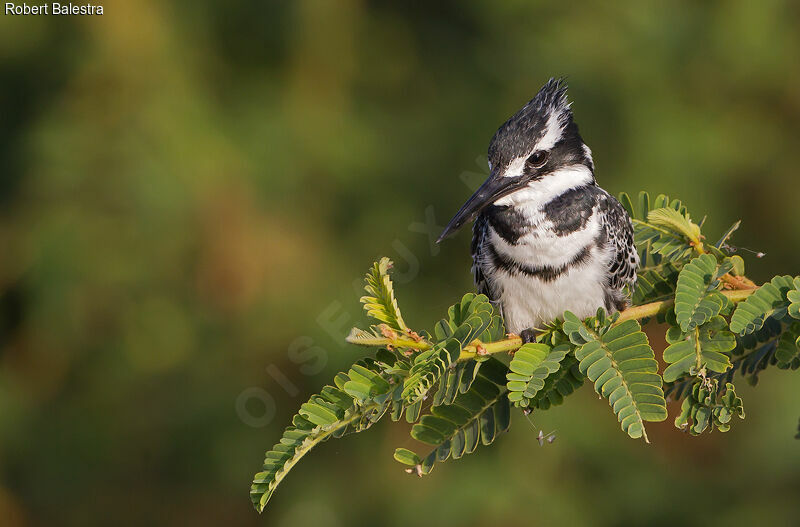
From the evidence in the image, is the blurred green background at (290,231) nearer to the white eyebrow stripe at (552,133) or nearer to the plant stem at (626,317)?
the white eyebrow stripe at (552,133)

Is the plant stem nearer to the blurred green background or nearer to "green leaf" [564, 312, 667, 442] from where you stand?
"green leaf" [564, 312, 667, 442]

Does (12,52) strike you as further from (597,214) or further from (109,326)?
(597,214)

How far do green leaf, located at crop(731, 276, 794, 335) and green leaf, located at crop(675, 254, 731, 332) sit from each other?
0.13 feet

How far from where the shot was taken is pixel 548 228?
8.14 ft

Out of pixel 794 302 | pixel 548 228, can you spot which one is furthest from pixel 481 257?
pixel 794 302

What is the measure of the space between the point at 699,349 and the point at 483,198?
0.80 m

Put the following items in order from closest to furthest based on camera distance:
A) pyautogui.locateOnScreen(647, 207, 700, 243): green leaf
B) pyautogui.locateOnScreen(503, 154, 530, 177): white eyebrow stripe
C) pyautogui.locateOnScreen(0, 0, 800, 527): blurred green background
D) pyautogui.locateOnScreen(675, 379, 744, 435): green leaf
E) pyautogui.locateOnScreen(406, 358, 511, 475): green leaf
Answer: pyautogui.locateOnScreen(675, 379, 744, 435): green leaf → pyautogui.locateOnScreen(406, 358, 511, 475): green leaf → pyautogui.locateOnScreen(647, 207, 700, 243): green leaf → pyautogui.locateOnScreen(503, 154, 530, 177): white eyebrow stripe → pyautogui.locateOnScreen(0, 0, 800, 527): blurred green background

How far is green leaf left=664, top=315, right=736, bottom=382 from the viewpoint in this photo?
1826mm

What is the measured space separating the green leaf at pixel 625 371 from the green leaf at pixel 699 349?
9 cm

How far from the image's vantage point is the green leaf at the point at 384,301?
5.97 feet

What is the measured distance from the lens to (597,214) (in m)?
2.53

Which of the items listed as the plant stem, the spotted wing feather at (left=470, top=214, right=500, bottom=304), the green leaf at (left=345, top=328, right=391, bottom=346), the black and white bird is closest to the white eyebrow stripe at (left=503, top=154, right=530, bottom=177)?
the black and white bird

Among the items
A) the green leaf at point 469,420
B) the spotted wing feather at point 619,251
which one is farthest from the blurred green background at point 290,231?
the green leaf at point 469,420

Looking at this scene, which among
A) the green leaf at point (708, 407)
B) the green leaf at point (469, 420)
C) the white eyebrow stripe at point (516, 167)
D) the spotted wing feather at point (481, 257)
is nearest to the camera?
the green leaf at point (708, 407)
